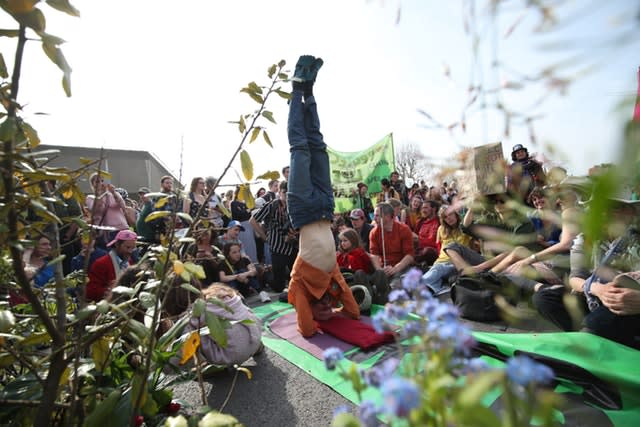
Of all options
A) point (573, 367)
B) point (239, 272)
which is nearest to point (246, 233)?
point (239, 272)

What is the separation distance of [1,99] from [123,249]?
9.12 feet

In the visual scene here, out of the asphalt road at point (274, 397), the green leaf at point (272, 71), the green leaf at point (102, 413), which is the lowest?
the asphalt road at point (274, 397)

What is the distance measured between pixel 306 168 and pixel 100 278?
1.97m

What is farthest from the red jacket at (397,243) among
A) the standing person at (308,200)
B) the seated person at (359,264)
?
the standing person at (308,200)

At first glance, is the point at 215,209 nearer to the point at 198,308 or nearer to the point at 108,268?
the point at 198,308

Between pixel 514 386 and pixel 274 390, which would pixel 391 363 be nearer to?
pixel 514 386

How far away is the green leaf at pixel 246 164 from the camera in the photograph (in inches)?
45.0

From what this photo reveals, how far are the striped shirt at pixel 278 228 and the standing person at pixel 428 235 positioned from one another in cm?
180

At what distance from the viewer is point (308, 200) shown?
9.87 ft

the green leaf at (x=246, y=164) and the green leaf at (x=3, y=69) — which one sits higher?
the green leaf at (x=3, y=69)

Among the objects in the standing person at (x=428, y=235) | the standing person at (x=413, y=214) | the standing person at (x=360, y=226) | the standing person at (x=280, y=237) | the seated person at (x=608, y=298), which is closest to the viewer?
the seated person at (x=608, y=298)

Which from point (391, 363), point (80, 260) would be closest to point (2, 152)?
point (391, 363)

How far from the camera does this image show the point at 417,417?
14.0 inches

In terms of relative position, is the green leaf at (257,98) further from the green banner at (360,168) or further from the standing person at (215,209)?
the green banner at (360,168)
